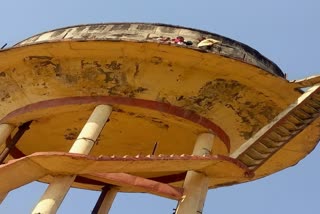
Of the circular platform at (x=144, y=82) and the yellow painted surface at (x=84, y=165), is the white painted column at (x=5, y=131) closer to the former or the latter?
the circular platform at (x=144, y=82)

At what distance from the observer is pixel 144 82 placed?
468 inches

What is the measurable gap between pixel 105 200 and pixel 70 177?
389 centimetres

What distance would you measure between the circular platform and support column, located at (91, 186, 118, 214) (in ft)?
7.15

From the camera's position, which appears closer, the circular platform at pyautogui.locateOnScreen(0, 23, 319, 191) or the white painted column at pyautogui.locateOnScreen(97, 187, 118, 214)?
the circular platform at pyautogui.locateOnScreen(0, 23, 319, 191)

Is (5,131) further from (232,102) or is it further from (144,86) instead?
(232,102)

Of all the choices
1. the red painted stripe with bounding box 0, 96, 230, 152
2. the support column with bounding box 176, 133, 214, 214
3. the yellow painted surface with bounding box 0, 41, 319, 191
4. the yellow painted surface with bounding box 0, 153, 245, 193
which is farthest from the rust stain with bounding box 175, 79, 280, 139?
the yellow painted surface with bounding box 0, 153, 245, 193

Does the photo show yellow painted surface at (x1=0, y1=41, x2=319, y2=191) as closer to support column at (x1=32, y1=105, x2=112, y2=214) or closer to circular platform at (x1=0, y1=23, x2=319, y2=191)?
circular platform at (x1=0, y1=23, x2=319, y2=191)

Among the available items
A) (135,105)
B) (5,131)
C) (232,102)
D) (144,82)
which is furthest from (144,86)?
(5,131)

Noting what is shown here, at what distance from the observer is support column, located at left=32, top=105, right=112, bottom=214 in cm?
1012

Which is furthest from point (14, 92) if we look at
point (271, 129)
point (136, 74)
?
point (271, 129)

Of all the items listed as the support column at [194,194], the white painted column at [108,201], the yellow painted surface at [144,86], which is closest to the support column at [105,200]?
the white painted column at [108,201]

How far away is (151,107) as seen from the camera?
11906 mm

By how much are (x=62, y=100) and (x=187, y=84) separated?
2.58m

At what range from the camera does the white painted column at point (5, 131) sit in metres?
12.6
